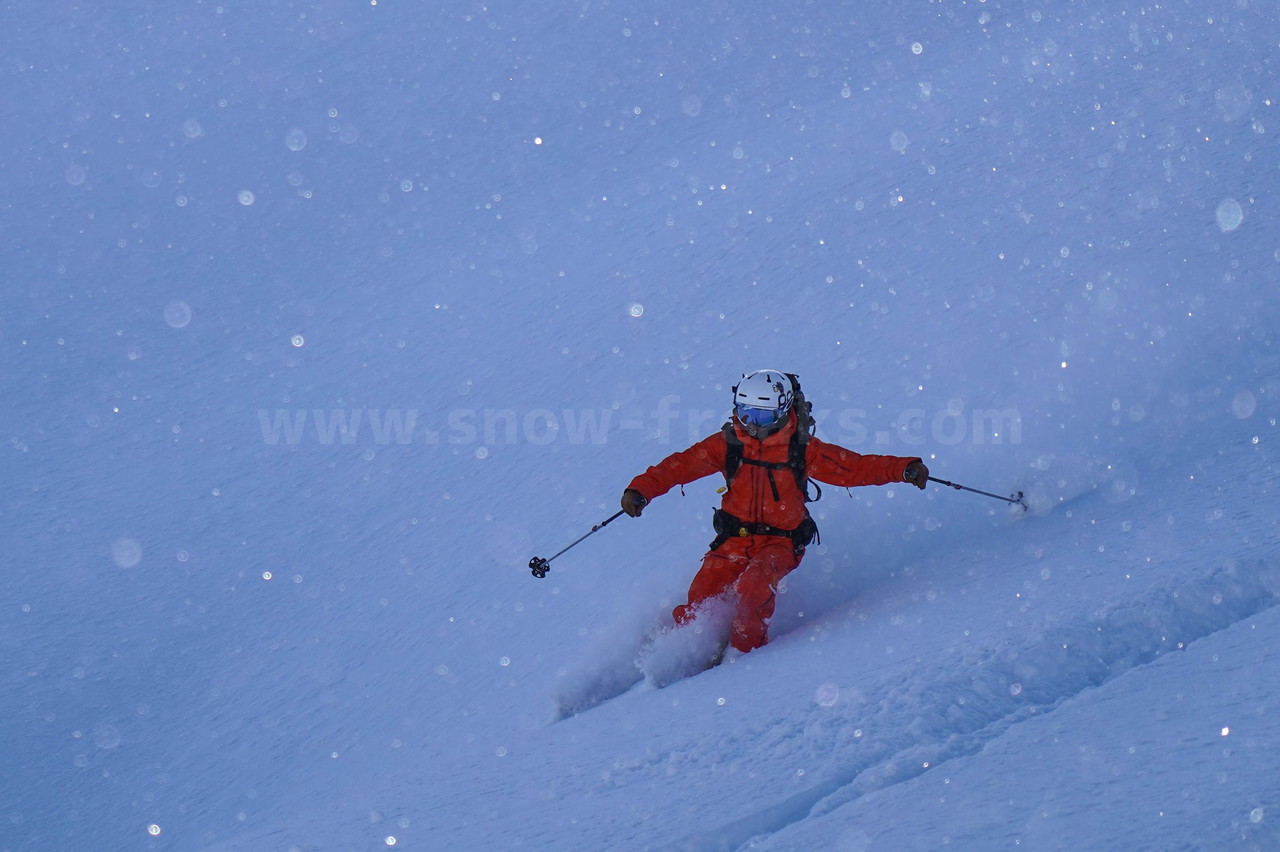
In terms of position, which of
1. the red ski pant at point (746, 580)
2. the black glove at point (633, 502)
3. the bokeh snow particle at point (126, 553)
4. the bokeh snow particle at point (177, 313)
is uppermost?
the bokeh snow particle at point (177, 313)

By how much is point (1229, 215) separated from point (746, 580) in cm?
624

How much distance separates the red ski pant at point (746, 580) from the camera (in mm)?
4707

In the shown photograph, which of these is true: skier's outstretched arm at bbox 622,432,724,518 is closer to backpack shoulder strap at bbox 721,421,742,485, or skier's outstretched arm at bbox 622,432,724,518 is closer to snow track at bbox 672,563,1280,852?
backpack shoulder strap at bbox 721,421,742,485

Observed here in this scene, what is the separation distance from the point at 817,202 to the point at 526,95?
704 centimetres

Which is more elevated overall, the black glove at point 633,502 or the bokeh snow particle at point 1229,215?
the bokeh snow particle at point 1229,215

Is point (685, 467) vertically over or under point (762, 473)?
over

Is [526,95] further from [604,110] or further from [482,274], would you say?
[482,274]

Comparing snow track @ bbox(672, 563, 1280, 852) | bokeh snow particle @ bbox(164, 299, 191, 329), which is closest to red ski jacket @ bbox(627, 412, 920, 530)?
snow track @ bbox(672, 563, 1280, 852)

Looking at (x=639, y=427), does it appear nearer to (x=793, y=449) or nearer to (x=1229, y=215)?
(x=793, y=449)

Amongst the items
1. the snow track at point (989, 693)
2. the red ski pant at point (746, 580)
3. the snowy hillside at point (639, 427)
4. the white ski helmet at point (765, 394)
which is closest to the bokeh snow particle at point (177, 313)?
the snowy hillside at point (639, 427)

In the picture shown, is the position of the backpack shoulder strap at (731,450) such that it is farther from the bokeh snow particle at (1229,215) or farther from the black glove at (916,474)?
the bokeh snow particle at (1229,215)

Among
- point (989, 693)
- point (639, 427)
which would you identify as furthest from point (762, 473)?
point (639, 427)

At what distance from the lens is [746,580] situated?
15.7 ft

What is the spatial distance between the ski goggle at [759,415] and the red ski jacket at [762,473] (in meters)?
0.13
